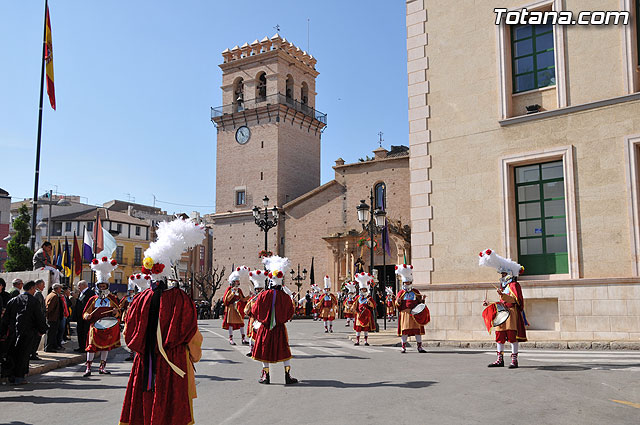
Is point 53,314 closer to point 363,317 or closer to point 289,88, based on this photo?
point 363,317

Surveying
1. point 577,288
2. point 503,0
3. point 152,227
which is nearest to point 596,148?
point 577,288

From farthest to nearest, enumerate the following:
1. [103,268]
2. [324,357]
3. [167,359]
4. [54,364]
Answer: [324,357], [54,364], [103,268], [167,359]

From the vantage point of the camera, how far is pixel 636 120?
14516mm

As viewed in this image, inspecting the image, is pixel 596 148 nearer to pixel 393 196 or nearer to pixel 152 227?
pixel 393 196

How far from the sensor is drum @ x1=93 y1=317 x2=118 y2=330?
10867 millimetres

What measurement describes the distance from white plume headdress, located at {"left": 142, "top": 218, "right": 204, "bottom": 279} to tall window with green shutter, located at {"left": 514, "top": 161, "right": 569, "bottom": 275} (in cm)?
1116

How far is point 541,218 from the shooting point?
16.0 metres

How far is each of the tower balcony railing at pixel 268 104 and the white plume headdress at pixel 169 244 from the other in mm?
45670

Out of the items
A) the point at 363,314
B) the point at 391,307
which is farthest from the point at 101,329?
the point at 391,307

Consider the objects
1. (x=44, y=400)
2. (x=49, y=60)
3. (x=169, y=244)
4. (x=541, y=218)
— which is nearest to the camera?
(x=169, y=244)

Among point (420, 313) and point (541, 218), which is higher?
point (541, 218)

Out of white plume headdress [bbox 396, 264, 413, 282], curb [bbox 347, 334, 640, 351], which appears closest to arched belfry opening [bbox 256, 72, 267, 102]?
white plume headdress [bbox 396, 264, 413, 282]

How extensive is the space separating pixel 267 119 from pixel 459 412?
Answer: 4727 cm

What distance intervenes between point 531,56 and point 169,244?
13.2 metres
